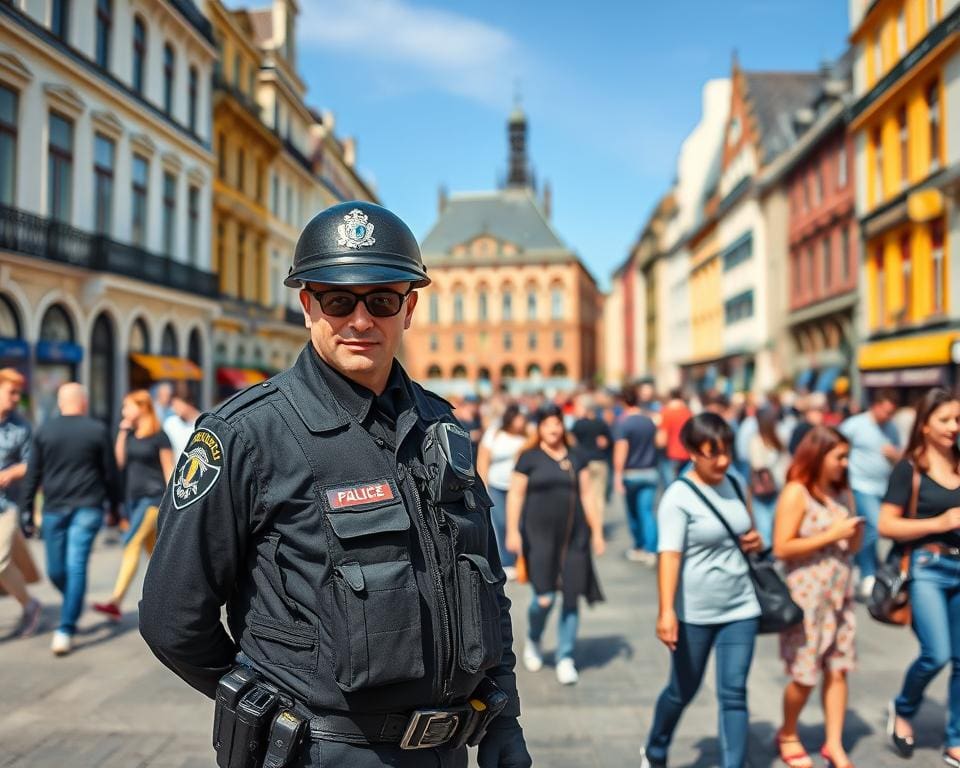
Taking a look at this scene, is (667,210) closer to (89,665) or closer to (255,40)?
(255,40)

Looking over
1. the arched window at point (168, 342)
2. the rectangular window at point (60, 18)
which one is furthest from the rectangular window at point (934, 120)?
the arched window at point (168, 342)

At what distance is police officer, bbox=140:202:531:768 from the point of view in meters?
2.07

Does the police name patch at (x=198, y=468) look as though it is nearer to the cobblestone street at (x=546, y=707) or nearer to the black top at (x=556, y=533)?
the cobblestone street at (x=546, y=707)

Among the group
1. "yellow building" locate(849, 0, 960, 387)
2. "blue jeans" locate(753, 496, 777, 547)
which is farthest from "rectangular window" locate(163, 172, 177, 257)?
"blue jeans" locate(753, 496, 777, 547)

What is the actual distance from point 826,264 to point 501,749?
3119cm

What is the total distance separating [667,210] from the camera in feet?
225

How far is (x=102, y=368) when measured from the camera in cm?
2089

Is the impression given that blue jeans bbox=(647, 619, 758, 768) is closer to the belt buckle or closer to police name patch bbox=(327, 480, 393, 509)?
the belt buckle

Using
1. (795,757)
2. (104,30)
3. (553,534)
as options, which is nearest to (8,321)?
(104,30)

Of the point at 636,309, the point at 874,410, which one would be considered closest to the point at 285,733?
the point at 874,410

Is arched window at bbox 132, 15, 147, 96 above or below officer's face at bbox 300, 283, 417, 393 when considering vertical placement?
above

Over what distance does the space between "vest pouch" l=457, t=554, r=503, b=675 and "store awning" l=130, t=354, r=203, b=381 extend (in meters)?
20.2

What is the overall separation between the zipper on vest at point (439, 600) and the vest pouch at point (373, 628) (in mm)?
→ 95

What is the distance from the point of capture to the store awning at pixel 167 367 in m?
22.4
